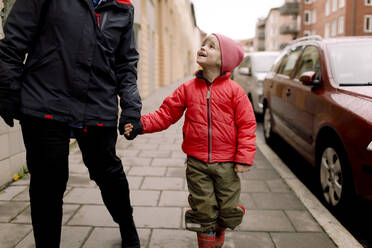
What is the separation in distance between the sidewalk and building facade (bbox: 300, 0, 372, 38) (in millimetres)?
38796

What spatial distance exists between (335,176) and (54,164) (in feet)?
8.53

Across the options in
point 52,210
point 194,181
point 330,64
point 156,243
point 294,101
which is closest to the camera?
point 52,210

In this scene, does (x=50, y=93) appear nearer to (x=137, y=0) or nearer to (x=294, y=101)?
(x=294, y=101)

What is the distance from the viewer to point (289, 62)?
225 inches

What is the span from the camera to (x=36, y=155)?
1.96 m

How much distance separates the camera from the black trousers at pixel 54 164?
1953mm

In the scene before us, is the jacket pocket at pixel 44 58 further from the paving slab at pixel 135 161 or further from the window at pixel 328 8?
the window at pixel 328 8

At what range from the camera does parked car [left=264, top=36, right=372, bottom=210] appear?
2.97 m

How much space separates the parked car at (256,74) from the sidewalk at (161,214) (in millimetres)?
3902

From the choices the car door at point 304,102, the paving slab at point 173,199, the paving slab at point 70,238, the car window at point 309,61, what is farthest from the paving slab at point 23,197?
the car window at point 309,61

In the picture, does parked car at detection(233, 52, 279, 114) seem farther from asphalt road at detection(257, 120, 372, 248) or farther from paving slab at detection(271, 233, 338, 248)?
paving slab at detection(271, 233, 338, 248)

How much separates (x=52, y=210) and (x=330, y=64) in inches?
131

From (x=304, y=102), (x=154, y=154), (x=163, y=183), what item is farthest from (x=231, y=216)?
(x=154, y=154)

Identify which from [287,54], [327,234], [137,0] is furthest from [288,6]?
[327,234]
